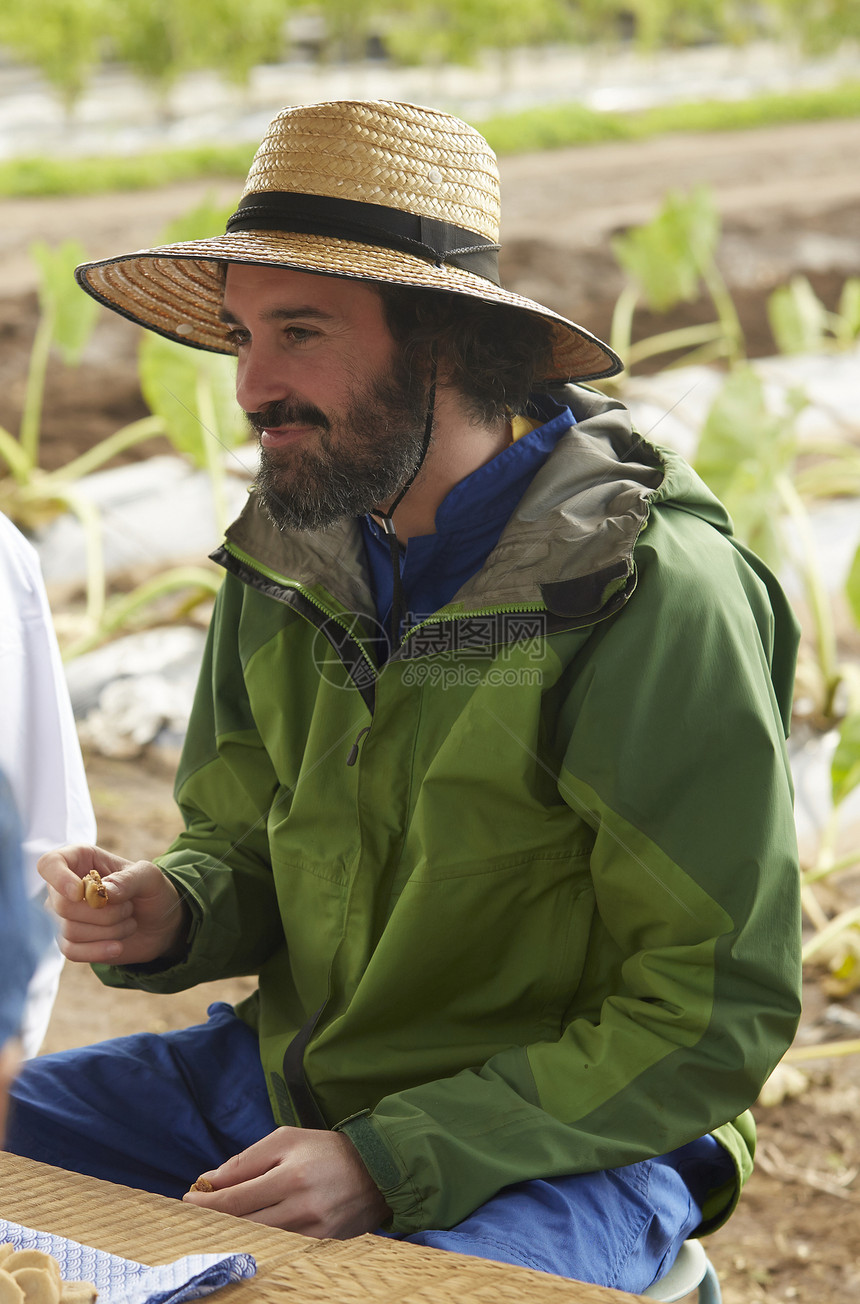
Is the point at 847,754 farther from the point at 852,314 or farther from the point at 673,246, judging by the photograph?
the point at 852,314

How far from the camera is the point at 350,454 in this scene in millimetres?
1347

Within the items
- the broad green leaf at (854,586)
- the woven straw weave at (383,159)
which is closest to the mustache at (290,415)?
the woven straw weave at (383,159)

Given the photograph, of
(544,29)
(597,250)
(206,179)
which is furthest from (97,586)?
(544,29)

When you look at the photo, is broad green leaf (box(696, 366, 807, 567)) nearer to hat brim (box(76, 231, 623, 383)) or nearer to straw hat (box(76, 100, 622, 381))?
hat brim (box(76, 231, 623, 383))

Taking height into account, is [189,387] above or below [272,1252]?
above

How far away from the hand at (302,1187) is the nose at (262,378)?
2.33 feet

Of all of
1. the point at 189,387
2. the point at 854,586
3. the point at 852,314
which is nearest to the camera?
the point at 854,586

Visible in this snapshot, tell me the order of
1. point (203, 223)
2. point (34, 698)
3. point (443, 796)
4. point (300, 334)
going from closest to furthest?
1. point (443, 796)
2. point (300, 334)
3. point (34, 698)
4. point (203, 223)

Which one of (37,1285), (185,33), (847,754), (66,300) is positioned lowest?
(847,754)

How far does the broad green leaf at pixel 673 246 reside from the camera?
18.1 ft

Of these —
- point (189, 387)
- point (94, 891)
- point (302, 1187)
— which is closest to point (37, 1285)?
point (302, 1187)

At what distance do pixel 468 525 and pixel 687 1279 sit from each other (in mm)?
759

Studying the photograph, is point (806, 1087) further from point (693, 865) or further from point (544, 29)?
point (544, 29)

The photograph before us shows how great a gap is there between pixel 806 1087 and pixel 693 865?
4.60 ft
